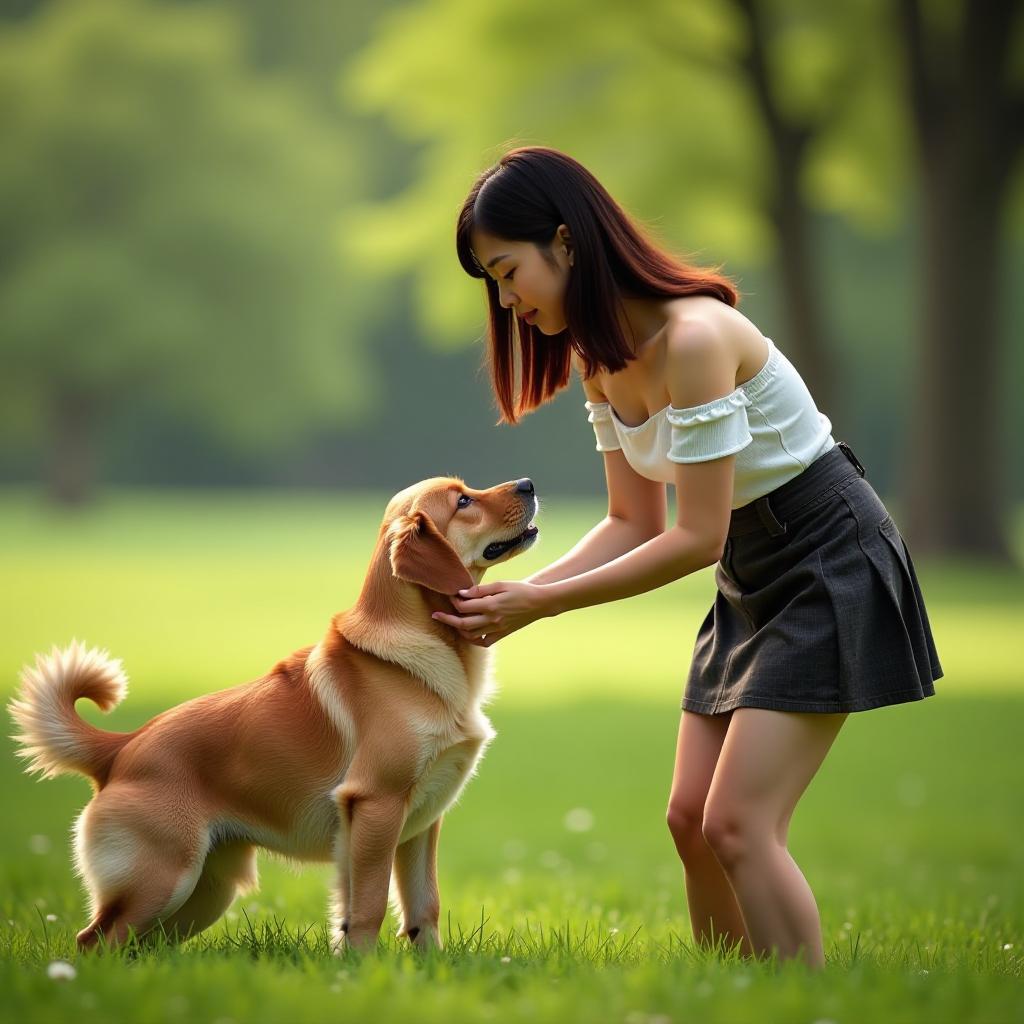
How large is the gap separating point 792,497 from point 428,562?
110cm

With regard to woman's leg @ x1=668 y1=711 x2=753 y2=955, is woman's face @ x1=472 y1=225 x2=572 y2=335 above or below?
above

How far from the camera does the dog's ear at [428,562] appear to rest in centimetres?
422

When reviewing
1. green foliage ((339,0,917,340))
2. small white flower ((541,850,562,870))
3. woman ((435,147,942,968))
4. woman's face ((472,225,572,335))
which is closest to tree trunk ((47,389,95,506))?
green foliage ((339,0,917,340))

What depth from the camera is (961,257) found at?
20609 millimetres

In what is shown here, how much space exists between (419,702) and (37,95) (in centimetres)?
3925

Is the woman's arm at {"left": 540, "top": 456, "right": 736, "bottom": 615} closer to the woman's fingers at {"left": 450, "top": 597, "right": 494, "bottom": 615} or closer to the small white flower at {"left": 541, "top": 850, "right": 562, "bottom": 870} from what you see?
the woman's fingers at {"left": 450, "top": 597, "right": 494, "bottom": 615}

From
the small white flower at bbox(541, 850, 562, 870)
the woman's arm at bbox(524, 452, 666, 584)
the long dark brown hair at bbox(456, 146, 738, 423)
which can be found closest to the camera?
the long dark brown hair at bbox(456, 146, 738, 423)

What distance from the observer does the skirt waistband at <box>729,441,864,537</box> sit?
13.4 ft

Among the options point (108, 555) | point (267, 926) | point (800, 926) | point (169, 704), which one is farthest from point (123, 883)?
point (108, 555)

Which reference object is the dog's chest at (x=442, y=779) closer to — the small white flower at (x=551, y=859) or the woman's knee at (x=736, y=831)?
the woman's knee at (x=736, y=831)

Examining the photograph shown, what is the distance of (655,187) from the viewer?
23047 millimetres

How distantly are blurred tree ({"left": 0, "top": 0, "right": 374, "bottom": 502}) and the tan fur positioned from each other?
116 ft

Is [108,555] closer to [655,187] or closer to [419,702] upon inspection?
[655,187]

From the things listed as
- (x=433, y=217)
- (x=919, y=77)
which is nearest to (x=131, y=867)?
(x=919, y=77)
